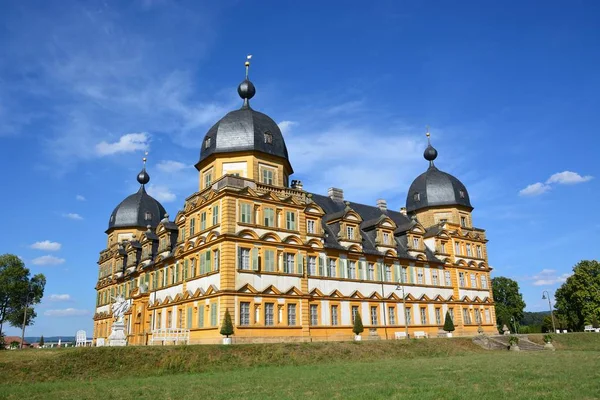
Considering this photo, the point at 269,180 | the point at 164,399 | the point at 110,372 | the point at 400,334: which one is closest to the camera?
the point at 164,399

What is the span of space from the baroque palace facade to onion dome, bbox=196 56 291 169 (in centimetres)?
9

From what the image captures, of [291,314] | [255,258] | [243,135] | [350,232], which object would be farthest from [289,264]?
[243,135]

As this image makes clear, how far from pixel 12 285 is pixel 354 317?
43179mm

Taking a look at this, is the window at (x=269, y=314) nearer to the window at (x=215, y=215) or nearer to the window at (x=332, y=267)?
the window at (x=215, y=215)

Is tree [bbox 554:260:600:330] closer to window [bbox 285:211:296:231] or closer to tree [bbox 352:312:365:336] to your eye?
tree [bbox 352:312:365:336]

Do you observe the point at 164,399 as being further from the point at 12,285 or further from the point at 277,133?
the point at 12,285

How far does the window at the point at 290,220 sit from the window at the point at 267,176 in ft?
8.98

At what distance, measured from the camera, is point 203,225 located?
3372cm

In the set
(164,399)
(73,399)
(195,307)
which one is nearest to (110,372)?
(73,399)

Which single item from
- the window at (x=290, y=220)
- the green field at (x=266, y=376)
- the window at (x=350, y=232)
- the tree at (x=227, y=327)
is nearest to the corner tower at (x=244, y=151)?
the window at (x=290, y=220)

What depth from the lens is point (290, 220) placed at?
1339 inches

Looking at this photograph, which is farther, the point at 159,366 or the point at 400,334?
the point at 400,334

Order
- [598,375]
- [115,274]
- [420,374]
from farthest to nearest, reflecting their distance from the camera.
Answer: [115,274] < [420,374] < [598,375]

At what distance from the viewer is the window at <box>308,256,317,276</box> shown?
35000 mm
